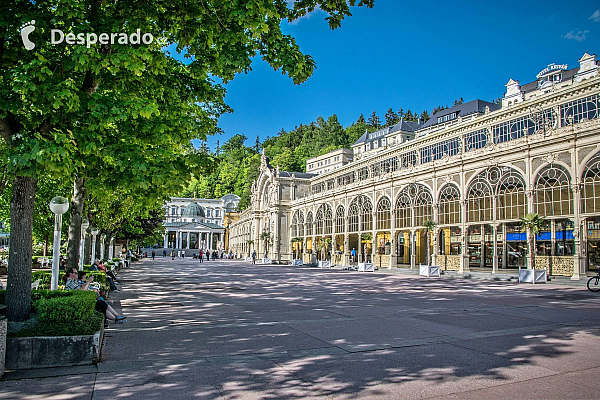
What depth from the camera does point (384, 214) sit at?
4766 cm

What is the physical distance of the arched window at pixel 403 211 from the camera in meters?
43.8

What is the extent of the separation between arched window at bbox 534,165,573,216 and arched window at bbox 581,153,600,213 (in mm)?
930

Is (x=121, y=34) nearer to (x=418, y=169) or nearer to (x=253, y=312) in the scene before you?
(x=253, y=312)

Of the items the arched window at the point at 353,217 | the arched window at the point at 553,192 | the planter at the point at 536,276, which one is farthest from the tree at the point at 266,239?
the planter at the point at 536,276

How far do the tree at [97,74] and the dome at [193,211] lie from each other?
495 ft

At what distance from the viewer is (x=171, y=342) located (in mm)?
8930

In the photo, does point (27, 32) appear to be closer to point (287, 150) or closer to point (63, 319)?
point (63, 319)

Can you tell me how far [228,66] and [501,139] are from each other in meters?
32.9

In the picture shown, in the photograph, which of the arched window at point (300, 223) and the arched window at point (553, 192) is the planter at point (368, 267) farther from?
the arched window at point (300, 223)

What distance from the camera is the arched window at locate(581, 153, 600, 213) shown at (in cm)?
2682

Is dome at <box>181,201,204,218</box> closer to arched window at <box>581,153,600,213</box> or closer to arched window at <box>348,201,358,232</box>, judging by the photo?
arched window at <box>348,201,358,232</box>

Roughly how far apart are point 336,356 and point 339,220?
166 feet

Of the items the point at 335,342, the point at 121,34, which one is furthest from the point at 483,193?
the point at 121,34

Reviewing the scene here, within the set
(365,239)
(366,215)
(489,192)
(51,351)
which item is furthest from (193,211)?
(51,351)
